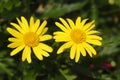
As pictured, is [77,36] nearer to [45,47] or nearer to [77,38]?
[77,38]

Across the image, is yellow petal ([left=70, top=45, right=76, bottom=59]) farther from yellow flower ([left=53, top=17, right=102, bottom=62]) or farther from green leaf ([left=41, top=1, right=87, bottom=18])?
green leaf ([left=41, top=1, right=87, bottom=18])

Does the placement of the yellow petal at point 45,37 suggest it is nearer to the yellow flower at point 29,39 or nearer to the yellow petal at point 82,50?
the yellow flower at point 29,39

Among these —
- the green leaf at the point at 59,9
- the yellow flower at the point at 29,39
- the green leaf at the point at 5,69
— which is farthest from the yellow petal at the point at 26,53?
the green leaf at the point at 59,9

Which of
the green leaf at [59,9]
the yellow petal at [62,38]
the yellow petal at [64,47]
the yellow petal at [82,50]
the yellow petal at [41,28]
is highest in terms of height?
the green leaf at [59,9]

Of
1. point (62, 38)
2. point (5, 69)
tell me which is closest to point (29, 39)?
point (62, 38)

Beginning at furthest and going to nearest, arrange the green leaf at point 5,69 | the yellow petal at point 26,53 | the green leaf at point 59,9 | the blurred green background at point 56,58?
1. the green leaf at point 59,9
2. the green leaf at point 5,69
3. the blurred green background at point 56,58
4. the yellow petal at point 26,53

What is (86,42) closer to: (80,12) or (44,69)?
(44,69)
